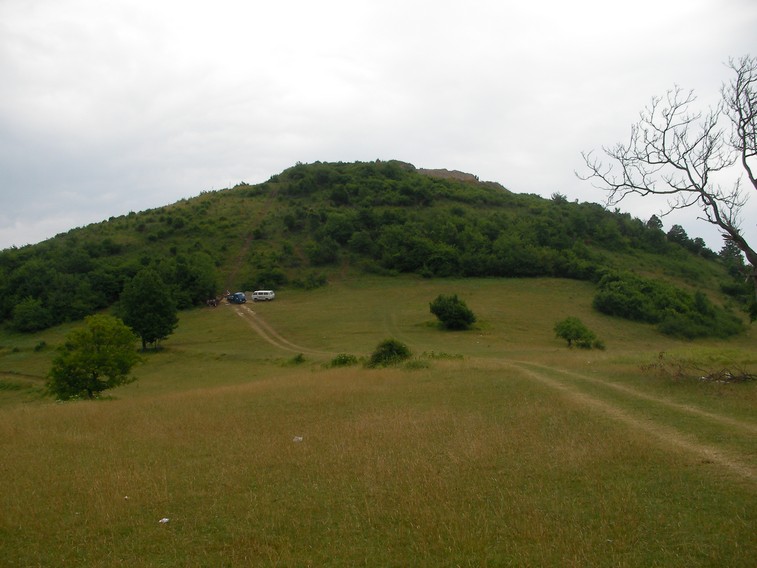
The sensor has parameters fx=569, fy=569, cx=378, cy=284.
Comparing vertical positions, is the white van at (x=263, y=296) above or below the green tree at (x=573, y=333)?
above

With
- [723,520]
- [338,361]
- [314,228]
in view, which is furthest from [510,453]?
[314,228]

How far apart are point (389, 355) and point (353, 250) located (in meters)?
63.3

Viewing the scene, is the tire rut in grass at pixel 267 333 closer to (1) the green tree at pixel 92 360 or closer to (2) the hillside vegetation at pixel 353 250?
(2) the hillside vegetation at pixel 353 250

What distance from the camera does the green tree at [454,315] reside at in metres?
55.8

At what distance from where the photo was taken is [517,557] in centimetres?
615

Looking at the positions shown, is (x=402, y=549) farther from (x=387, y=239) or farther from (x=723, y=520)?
(x=387, y=239)

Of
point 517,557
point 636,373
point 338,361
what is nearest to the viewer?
point 517,557

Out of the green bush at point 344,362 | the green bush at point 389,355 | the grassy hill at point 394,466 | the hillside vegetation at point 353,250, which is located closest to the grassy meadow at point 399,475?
the grassy hill at point 394,466

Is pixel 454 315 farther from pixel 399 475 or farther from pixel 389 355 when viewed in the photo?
pixel 399 475

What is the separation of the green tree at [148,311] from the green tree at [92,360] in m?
20.7

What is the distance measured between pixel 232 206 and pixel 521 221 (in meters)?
56.9

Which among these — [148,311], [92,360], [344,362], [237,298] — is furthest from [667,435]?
[237,298]

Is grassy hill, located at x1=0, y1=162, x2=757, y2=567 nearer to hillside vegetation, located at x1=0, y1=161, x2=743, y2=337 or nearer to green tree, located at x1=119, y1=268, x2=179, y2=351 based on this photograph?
green tree, located at x1=119, y1=268, x2=179, y2=351

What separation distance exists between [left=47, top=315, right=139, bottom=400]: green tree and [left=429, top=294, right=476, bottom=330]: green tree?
31.0 m
